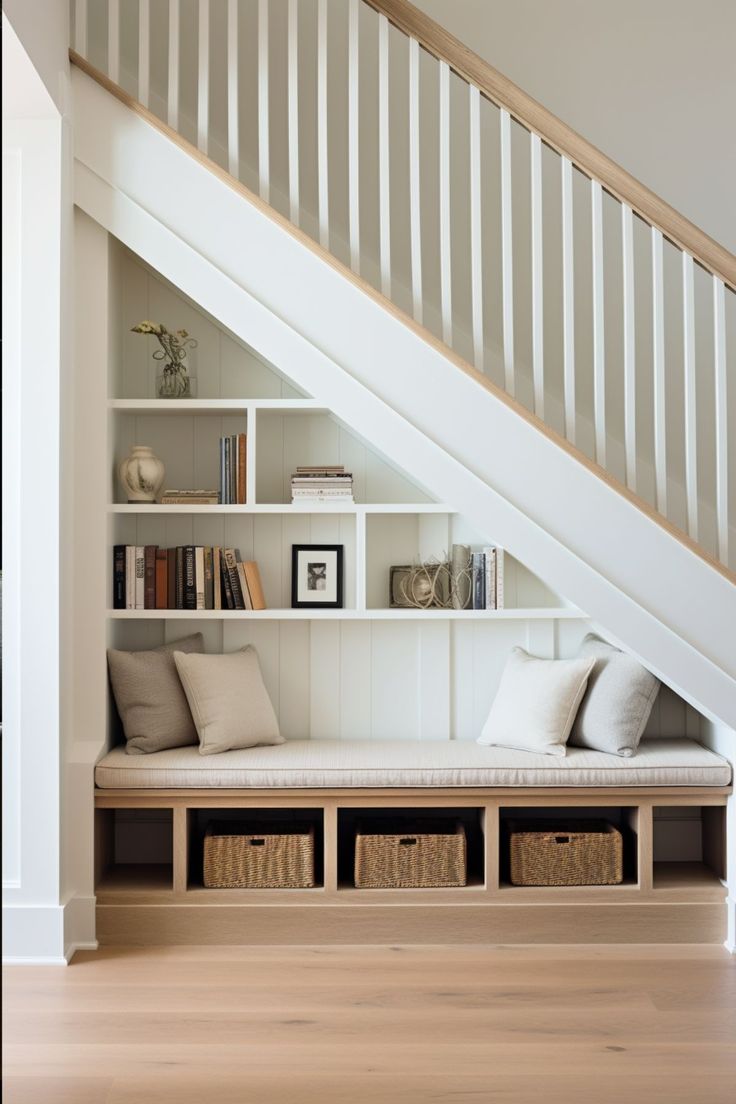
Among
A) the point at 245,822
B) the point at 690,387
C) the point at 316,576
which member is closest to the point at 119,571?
the point at 316,576

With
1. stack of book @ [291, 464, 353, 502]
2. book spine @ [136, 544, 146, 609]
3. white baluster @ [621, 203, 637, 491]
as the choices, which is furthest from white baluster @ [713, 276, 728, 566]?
book spine @ [136, 544, 146, 609]

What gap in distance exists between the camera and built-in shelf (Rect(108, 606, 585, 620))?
127 inches

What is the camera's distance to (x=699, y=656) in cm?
285

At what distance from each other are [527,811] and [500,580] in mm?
857

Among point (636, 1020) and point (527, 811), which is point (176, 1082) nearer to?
point (636, 1020)

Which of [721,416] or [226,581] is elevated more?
[721,416]

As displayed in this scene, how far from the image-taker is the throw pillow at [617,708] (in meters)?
3.09

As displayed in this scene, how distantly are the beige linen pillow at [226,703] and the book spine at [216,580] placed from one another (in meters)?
0.18

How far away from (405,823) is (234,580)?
993 millimetres

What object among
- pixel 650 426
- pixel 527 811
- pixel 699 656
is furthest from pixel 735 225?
pixel 527 811

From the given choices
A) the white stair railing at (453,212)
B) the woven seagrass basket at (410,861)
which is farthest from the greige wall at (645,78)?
the woven seagrass basket at (410,861)

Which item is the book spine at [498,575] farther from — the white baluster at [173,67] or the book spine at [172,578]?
the white baluster at [173,67]

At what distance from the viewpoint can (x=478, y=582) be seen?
3367mm

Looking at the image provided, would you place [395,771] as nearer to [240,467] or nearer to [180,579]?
Result: [180,579]
